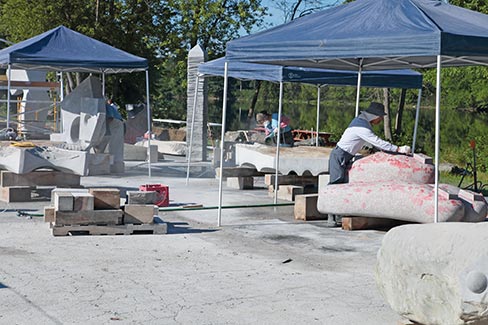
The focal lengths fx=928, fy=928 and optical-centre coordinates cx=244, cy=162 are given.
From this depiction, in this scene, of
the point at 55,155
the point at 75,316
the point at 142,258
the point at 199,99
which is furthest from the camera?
the point at 199,99

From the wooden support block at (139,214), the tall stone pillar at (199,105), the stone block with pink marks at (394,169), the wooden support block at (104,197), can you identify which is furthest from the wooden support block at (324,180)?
the tall stone pillar at (199,105)


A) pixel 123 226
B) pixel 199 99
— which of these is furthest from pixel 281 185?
pixel 199 99

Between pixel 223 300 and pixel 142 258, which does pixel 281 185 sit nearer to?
pixel 142 258

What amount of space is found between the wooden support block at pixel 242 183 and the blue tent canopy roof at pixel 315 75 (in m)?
2.06

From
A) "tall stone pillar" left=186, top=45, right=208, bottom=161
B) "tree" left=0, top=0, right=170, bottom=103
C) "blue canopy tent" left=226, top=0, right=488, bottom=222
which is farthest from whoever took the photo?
"tree" left=0, top=0, right=170, bottom=103

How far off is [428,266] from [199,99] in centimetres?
1824

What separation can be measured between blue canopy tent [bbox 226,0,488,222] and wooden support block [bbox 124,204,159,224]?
2.48 metres

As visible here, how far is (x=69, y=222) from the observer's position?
36.7ft

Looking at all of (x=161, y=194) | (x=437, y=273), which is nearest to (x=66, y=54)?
(x=161, y=194)

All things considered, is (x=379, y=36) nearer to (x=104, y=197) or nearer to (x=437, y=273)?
(x=104, y=197)

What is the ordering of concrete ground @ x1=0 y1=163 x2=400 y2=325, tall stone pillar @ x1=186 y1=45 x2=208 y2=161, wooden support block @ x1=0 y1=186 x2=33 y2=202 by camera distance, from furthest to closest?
tall stone pillar @ x1=186 y1=45 x2=208 y2=161 → wooden support block @ x1=0 y1=186 x2=33 y2=202 → concrete ground @ x1=0 y1=163 x2=400 y2=325

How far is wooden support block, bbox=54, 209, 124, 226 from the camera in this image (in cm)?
1117

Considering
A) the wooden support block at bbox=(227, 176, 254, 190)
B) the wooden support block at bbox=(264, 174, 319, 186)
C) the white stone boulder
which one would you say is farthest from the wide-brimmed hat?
the white stone boulder

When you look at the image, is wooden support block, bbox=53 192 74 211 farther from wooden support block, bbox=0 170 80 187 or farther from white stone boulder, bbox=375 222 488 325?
white stone boulder, bbox=375 222 488 325
